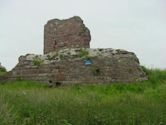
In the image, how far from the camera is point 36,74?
1966cm

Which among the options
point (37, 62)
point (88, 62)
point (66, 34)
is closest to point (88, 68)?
point (88, 62)

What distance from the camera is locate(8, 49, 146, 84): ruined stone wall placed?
1881cm

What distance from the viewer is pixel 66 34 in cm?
2292

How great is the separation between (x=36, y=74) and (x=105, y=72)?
2.97 metres

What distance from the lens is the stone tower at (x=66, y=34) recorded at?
22.4 m

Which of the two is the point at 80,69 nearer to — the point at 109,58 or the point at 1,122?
the point at 109,58

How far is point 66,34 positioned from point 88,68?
4545mm

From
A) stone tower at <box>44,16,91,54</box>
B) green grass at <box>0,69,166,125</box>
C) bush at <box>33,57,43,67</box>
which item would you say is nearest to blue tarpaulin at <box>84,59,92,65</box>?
bush at <box>33,57,43,67</box>

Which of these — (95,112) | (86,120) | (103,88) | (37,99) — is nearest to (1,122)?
(86,120)

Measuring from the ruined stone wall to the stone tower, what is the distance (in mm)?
2623

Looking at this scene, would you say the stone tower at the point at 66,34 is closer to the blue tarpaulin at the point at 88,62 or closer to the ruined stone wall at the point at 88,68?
the ruined stone wall at the point at 88,68

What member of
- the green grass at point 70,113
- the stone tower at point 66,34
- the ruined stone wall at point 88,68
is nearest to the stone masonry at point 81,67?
the ruined stone wall at point 88,68

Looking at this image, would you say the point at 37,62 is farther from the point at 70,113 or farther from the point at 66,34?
the point at 70,113

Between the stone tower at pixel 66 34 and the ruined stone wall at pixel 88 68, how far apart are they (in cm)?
262
